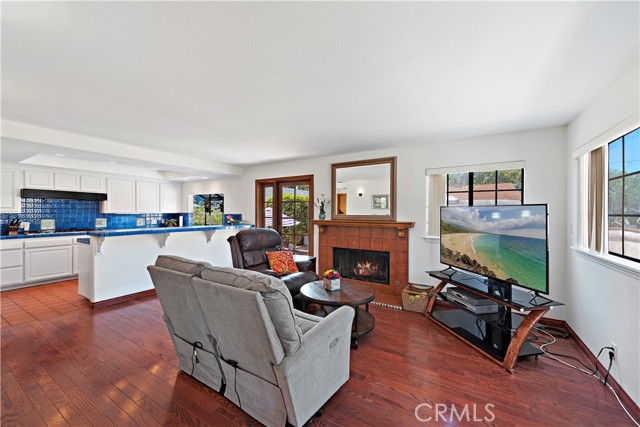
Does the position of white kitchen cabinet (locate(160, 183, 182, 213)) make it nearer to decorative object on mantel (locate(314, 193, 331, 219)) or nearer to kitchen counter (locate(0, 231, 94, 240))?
kitchen counter (locate(0, 231, 94, 240))

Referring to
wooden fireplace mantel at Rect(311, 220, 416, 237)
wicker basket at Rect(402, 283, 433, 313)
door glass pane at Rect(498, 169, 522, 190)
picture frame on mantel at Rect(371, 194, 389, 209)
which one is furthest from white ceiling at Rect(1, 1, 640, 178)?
wicker basket at Rect(402, 283, 433, 313)

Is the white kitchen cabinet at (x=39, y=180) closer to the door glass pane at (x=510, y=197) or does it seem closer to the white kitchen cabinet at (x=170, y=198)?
the white kitchen cabinet at (x=170, y=198)

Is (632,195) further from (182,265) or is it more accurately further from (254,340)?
(182,265)

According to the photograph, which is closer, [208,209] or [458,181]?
[458,181]

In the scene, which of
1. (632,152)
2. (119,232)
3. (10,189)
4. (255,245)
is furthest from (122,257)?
(632,152)

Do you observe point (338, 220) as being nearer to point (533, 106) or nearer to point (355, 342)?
point (355, 342)

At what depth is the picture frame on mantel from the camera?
421cm

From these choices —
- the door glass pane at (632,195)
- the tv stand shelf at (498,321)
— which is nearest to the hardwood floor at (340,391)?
the tv stand shelf at (498,321)

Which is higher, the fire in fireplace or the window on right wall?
the window on right wall

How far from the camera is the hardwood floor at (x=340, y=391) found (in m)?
1.72

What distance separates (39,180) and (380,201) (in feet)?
19.4

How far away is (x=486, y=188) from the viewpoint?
11.8ft

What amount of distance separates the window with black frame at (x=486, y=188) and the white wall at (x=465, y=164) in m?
0.15

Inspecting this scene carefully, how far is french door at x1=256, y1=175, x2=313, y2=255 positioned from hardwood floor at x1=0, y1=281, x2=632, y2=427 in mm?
2677
